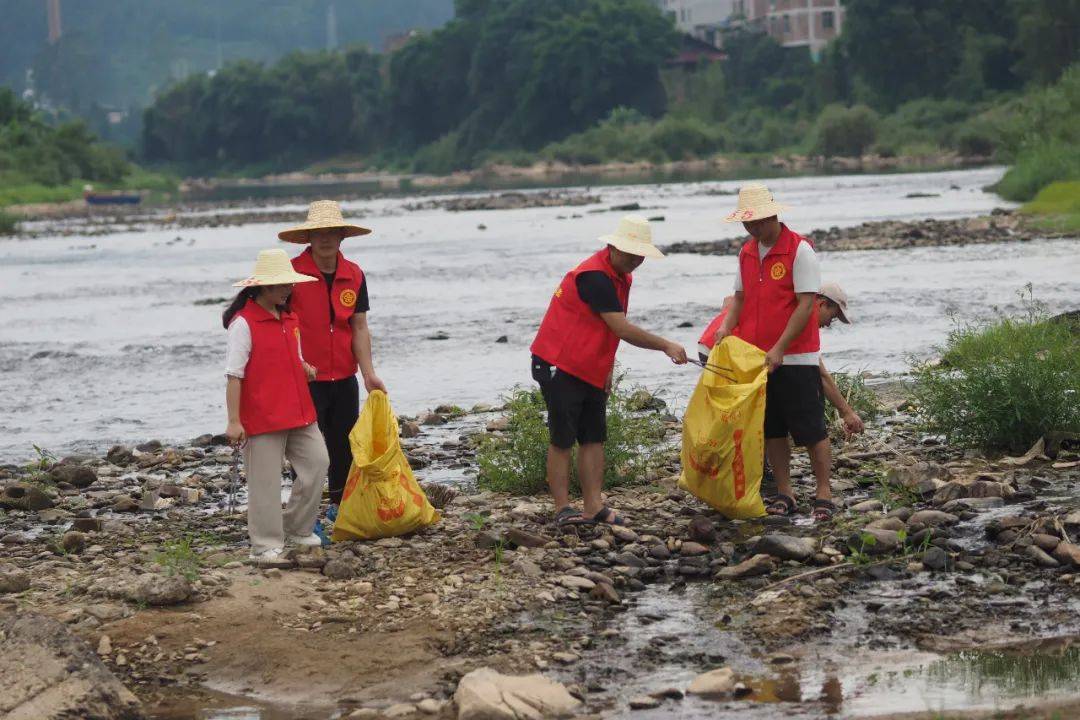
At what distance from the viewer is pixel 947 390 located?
1012 cm

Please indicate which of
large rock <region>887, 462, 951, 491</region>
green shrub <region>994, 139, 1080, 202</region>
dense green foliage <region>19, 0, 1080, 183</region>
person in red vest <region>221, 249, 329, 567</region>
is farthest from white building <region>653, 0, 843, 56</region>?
person in red vest <region>221, 249, 329, 567</region>

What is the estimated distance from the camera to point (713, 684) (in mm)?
6141

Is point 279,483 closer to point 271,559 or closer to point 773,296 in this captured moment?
point 271,559

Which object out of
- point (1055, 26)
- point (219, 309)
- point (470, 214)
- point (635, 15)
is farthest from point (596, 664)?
point (635, 15)

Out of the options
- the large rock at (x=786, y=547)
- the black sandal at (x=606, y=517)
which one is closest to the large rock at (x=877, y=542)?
the large rock at (x=786, y=547)

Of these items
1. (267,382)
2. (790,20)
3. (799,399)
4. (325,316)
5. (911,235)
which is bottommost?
(911,235)

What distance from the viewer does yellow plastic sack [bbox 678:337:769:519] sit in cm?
838

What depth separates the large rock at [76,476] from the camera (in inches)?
441

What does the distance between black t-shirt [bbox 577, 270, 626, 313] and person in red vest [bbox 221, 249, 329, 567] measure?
4.65ft

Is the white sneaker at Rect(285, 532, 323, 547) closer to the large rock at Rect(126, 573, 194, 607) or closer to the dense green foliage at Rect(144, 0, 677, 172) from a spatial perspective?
the large rock at Rect(126, 573, 194, 607)

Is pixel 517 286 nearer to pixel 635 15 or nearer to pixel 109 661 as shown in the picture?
pixel 109 661

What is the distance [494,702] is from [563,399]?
279 cm

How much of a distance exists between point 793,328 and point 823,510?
3.16 feet

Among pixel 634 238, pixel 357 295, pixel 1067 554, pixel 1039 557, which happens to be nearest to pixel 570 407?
pixel 634 238
